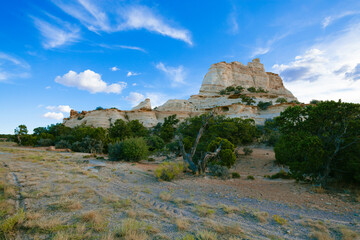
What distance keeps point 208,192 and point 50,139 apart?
128 feet

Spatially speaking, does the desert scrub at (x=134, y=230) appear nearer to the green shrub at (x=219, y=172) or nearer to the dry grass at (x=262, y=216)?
the dry grass at (x=262, y=216)

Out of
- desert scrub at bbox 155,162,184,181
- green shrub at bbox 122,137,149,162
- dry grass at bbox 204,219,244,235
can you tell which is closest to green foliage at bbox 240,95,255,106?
green shrub at bbox 122,137,149,162

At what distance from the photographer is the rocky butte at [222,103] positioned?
49.5m

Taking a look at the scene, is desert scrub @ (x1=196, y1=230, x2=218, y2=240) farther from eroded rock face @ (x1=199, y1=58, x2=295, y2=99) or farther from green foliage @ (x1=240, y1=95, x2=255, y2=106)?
Answer: eroded rock face @ (x1=199, y1=58, x2=295, y2=99)

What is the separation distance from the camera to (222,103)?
200 feet

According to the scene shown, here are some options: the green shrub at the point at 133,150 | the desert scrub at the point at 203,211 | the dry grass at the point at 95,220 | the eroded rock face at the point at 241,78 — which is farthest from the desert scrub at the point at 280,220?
the eroded rock face at the point at 241,78

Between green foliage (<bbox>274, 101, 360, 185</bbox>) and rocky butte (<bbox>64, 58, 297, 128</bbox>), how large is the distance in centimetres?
1155

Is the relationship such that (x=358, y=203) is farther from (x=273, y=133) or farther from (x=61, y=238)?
(x=273, y=133)

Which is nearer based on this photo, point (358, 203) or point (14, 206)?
point (14, 206)

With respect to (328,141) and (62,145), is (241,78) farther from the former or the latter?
(328,141)

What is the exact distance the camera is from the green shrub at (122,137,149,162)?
1767 cm

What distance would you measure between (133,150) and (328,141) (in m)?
15.0

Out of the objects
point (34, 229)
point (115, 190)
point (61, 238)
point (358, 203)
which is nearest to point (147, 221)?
point (61, 238)

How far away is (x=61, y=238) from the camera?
3496mm
